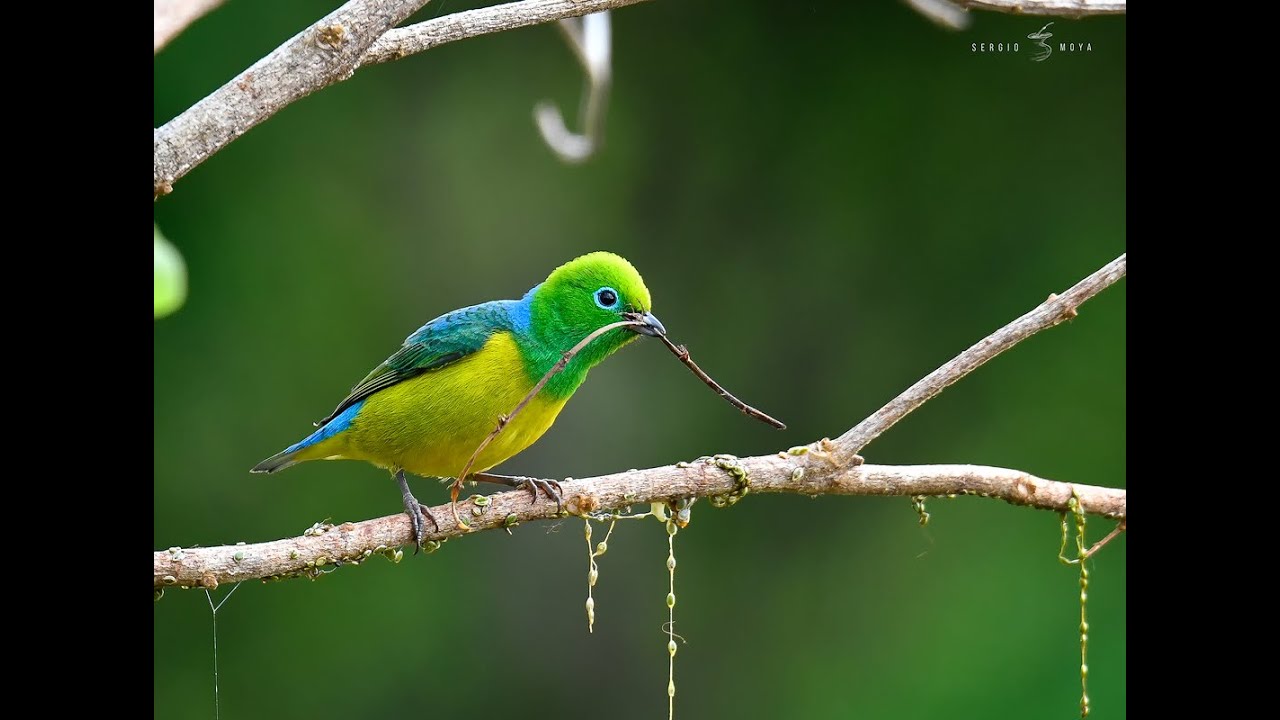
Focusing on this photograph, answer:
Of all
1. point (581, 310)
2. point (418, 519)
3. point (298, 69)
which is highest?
point (298, 69)

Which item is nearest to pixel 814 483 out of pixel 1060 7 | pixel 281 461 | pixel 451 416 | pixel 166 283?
pixel 451 416

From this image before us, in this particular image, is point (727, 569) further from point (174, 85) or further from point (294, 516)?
point (174, 85)

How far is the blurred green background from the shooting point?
7266 mm

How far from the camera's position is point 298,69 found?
8.34ft

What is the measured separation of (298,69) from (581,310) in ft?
Result: 4.47

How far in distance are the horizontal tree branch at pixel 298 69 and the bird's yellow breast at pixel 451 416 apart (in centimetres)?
118

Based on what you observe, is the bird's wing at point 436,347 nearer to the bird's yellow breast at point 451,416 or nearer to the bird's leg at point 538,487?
the bird's yellow breast at point 451,416

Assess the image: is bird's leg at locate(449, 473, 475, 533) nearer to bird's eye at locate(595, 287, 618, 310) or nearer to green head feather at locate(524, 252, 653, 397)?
green head feather at locate(524, 252, 653, 397)

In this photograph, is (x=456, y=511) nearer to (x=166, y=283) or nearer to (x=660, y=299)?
(x=166, y=283)

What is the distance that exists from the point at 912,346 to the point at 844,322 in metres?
0.44

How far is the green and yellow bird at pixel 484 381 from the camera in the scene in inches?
144

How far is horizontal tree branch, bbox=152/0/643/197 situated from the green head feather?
3.07ft
